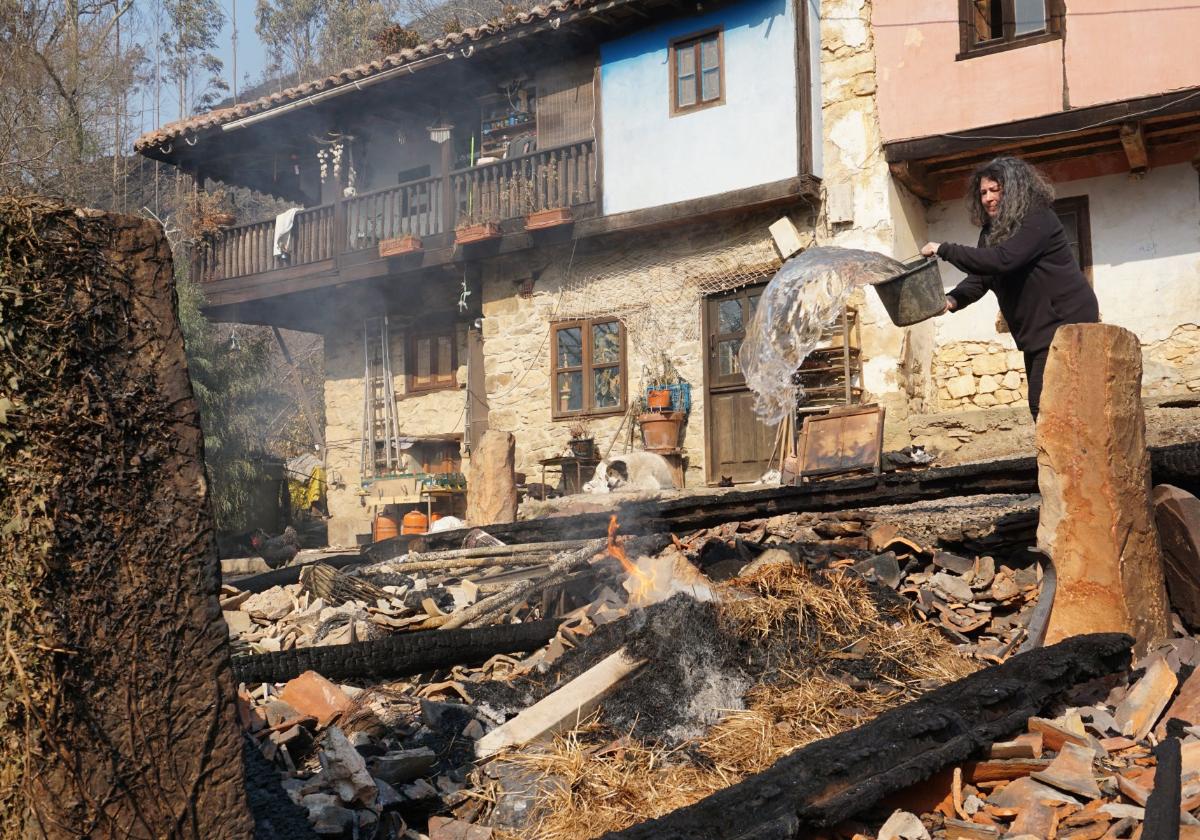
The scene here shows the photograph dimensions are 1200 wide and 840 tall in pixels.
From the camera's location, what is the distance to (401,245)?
643 inches

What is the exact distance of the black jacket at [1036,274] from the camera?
5375 millimetres

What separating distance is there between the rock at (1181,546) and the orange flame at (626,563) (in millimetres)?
2722

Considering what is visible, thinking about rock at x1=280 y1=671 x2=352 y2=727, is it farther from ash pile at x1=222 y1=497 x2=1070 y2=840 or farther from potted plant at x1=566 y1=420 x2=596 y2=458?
potted plant at x1=566 y1=420 x2=596 y2=458

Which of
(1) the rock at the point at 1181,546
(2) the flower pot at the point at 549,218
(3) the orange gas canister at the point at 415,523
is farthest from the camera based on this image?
(3) the orange gas canister at the point at 415,523

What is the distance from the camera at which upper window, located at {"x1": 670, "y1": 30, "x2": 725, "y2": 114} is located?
14.1 m

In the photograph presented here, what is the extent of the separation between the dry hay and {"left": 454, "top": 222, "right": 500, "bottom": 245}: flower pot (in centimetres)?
1016

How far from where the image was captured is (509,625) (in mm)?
6219

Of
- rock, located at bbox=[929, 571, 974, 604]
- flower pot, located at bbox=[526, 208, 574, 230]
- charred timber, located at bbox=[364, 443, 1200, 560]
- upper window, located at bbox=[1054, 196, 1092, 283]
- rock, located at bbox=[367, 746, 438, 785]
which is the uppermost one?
flower pot, located at bbox=[526, 208, 574, 230]

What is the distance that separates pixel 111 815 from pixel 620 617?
3762 millimetres

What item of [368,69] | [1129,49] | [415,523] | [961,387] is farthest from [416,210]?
[1129,49]

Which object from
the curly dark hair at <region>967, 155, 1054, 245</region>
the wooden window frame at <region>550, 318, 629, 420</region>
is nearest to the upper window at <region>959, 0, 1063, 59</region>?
the wooden window frame at <region>550, 318, 629, 420</region>

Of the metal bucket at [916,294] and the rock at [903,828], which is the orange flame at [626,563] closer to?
the metal bucket at [916,294]

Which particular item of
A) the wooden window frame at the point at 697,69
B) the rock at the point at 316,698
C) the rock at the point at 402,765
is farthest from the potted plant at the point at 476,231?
the rock at the point at 402,765

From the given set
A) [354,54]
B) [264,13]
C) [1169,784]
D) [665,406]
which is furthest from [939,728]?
[264,13]
